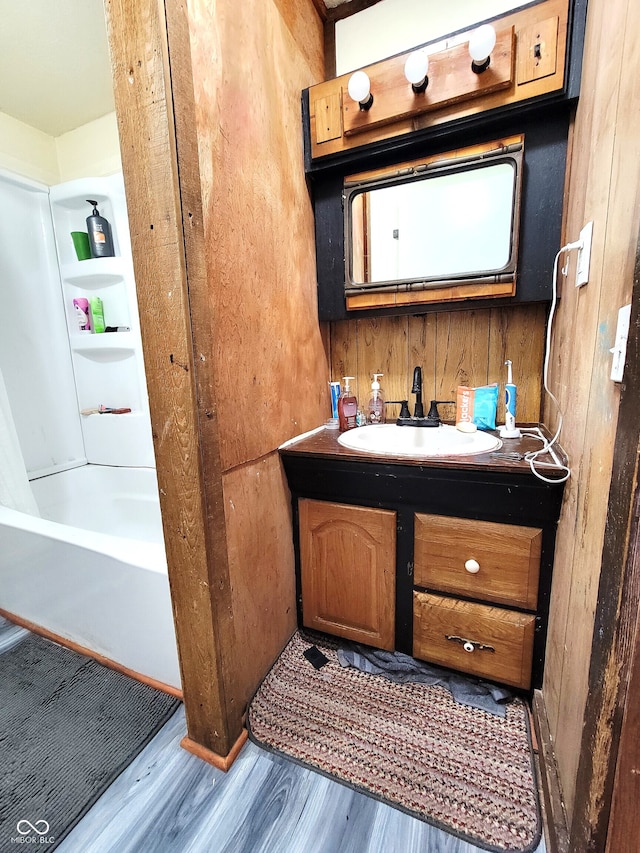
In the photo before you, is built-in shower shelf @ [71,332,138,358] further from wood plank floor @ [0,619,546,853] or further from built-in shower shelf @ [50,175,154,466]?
wood plank floor @ [0,619,546,853]

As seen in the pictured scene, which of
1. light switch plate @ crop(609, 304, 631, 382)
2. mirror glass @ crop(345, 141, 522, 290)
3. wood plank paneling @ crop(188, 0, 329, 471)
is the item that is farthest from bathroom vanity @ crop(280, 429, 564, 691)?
mirror glass @ crop(345, 141, 522, 290)

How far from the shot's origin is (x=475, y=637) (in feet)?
3.84

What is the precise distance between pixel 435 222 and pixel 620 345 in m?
1.00

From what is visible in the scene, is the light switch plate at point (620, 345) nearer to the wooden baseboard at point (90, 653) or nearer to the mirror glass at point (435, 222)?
Result: the mirror glass at point (435, 222)

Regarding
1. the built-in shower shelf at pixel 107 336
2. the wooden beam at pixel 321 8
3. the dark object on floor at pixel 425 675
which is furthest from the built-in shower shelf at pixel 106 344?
the dark object on floor at pixel 425 675

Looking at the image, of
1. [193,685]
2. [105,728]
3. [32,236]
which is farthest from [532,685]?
[32,236]

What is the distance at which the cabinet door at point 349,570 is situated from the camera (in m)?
1.25

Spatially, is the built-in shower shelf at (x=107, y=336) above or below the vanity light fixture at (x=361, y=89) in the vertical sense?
below

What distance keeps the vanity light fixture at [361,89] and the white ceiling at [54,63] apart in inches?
43.3

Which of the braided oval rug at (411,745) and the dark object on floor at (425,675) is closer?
the braided oval rug at (411,745)

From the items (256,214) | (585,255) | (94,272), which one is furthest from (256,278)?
(94,272)

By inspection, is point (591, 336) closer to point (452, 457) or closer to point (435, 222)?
point (452, 457)

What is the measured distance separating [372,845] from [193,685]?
59 cm

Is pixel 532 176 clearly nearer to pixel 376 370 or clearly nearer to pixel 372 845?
pixel 376 370
